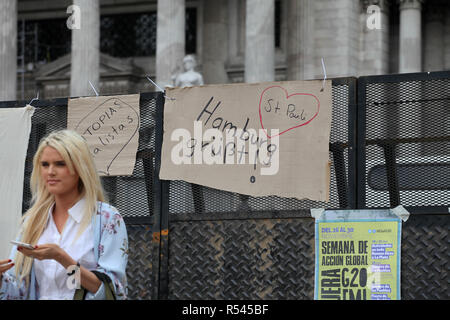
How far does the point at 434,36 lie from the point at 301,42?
6.18m

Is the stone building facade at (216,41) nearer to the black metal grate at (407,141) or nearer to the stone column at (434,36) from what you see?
the stone column at (434,36)

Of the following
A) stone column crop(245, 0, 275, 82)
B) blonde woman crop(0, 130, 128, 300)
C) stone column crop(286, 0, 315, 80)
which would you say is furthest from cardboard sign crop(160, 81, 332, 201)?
stone column crop(286, 0, 315, 80)

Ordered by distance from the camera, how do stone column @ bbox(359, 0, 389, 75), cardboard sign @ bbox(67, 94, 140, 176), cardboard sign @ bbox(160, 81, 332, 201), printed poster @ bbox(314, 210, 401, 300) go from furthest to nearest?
stone column @ bbox(359, 0, 389, 75)
cardboard sign @ bbox(67, 94, 140, 176)
cardboard sign @ bbox(160, 81, 332, 201)
printed poster @ bbox(314, 210, 401, 300)

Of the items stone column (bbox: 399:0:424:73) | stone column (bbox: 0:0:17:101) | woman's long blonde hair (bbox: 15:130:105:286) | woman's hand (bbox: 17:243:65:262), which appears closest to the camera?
woman's hand (bbox: 17:243:65:262)

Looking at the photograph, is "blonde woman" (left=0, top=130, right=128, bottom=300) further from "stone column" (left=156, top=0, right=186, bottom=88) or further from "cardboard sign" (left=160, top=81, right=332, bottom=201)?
"stone column" (left=156, top=0, right=186, bottom=88)

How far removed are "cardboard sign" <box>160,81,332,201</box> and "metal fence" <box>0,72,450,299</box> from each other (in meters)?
0.10

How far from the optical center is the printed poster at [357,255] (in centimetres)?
777

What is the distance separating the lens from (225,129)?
27.8 feet

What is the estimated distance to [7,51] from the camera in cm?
3566

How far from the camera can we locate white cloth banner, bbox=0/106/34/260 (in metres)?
8.95

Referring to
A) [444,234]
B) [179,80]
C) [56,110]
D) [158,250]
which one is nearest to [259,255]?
[158,250]

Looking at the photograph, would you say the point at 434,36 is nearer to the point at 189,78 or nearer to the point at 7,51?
the point at 189,78

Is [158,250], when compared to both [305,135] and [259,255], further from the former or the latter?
[305,135]
